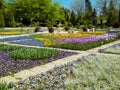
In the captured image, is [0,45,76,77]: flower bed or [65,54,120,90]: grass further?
[0,45,76,77]: flower bed

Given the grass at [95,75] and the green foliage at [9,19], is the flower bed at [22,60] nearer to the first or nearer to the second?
the grass at [95,75]

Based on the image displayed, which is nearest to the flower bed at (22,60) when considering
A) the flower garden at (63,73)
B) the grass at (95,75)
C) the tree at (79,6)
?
the flower garden at (63,73)

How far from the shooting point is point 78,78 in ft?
17.7

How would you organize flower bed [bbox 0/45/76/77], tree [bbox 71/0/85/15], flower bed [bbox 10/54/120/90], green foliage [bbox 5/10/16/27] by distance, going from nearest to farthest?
1. flower bed [bbox 10/54/120/90]
2. flower bed [bbox 0/45/76/77]
3. green foliage [bbox 5/10/16/27]
4. tree [bbox 71/0/85/15]

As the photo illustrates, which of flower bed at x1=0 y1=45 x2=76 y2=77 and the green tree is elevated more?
the green tree

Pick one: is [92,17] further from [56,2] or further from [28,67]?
[28,67]

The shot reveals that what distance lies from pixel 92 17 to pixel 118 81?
44.1m

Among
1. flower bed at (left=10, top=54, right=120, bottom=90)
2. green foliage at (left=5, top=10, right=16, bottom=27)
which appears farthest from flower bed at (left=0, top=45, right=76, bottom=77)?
green foliage at (left=5, top=10, right=16, bottom=27)

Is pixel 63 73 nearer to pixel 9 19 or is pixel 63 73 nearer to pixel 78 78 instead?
pixel 78 78

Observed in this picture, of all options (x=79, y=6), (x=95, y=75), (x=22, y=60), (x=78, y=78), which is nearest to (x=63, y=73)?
(x=78, y=78)

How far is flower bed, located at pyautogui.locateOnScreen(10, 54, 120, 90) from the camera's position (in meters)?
4.78

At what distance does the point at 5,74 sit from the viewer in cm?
587

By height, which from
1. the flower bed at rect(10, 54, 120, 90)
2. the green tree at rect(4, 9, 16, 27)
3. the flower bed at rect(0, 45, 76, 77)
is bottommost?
the flower bed at rect(10, 54, 120, 90)

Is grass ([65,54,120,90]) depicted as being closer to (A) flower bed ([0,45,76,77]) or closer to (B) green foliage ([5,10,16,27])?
(A) flower bed ([0,45,76,77])
